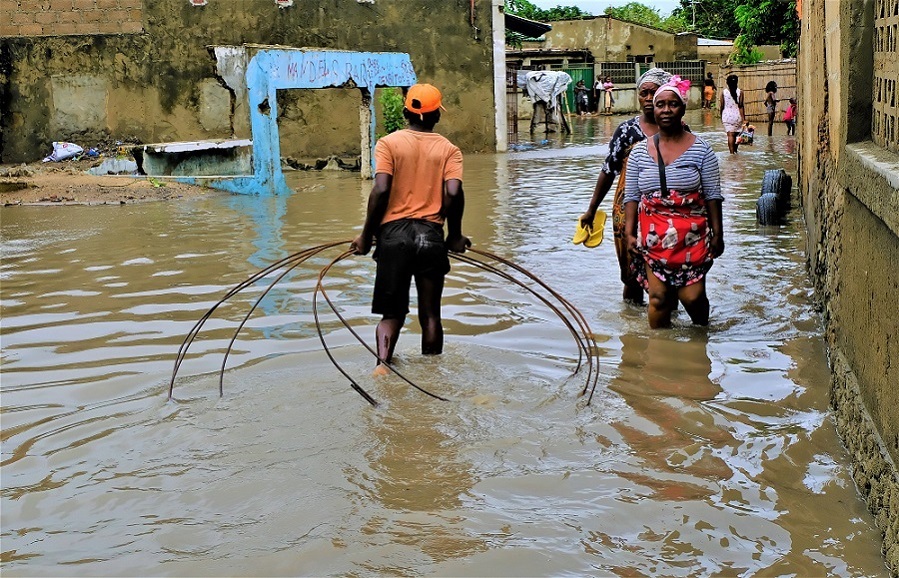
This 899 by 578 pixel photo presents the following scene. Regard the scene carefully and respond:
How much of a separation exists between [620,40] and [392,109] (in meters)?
27.4

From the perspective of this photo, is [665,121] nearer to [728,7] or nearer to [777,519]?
[777,519]

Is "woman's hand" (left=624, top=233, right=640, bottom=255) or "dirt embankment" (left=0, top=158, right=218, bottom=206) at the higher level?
"dirt embankment" (left=0, top=158, right=218, bottom=206)

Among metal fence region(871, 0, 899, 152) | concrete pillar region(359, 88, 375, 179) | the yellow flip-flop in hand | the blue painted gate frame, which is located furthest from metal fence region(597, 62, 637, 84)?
metal fence region(871, 0, 899, 152)

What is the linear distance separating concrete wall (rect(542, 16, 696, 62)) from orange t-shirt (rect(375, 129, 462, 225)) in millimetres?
41954

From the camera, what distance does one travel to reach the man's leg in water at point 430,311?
555cm

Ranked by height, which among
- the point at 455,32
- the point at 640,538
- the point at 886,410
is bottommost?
the point at 640,538

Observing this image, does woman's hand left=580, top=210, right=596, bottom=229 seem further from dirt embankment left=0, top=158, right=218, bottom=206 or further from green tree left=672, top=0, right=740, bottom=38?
green tree left=672, top=0, right=740, bottom=38

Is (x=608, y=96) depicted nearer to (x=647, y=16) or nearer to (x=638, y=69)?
(x=638, y=69)

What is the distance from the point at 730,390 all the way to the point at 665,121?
5.35ft

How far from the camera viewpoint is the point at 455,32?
2141 cm

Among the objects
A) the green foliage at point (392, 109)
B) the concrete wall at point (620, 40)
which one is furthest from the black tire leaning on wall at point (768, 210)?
the concrete wall at point (620, 40)

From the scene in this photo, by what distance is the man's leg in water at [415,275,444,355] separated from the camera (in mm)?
5547

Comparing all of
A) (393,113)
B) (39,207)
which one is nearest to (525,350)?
(39,207)

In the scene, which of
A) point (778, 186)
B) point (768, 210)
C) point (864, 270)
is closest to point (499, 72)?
point (778, 186)
